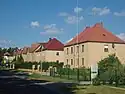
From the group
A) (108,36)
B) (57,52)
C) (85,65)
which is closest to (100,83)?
(85,65)

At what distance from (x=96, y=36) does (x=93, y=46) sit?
295cm

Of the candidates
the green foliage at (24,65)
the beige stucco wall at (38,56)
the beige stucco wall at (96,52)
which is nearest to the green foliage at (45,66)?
the green foliage at (24,65)

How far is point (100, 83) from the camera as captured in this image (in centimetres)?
2802

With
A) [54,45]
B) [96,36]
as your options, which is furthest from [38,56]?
[96,36]

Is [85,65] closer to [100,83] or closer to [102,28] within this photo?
[102,28]

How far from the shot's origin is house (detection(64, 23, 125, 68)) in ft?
200

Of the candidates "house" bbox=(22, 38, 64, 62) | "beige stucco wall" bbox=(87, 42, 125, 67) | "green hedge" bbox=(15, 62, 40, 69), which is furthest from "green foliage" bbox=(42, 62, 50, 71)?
"beige stucco wall" bbox=(87, 42, 125, 67)

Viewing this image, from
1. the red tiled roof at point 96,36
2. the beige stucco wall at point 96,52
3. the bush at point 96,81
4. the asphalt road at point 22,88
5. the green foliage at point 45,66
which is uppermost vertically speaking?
the red tiled roof at point 96,36

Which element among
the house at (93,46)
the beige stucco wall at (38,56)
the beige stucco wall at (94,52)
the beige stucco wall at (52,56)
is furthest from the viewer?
the beige stucco wall at (38,56)

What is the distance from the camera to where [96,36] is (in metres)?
62.9

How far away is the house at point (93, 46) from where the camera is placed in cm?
→ 6088

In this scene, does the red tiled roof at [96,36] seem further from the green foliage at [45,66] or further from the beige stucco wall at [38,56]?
the beige stucco wall at [38,56]

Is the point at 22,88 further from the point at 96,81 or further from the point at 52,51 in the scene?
the point at 52,51

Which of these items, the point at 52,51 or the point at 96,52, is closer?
the point at 96,52
